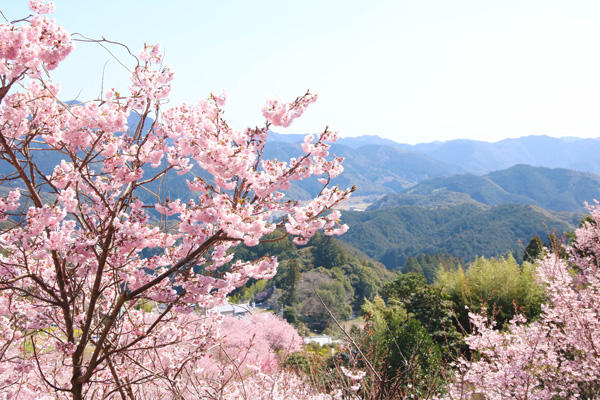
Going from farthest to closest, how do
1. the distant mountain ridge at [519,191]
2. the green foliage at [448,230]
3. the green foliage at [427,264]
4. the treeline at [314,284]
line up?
the distant mountain ridge at [519,191] → the green foliage at [448,230] → the green foliage at [427,264] → the treeline at [314,284]

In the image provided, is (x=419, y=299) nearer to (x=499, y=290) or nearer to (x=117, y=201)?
(x=499, y=290)

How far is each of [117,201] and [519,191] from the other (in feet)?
712

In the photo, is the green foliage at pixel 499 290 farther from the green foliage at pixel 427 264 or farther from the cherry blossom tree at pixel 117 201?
the green foliage at pixel 427 264

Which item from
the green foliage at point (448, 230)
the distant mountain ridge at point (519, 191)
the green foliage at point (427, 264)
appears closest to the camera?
the green foliage at point (427, 264)

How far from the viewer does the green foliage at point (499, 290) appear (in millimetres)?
11562

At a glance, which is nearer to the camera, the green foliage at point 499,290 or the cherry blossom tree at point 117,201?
the cherry blossom tree at point 117,201

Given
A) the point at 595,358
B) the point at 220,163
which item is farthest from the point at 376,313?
the point at 220,163

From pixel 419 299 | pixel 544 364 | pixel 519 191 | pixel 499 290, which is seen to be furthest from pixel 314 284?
pixel 519 191

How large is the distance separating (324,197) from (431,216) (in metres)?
118

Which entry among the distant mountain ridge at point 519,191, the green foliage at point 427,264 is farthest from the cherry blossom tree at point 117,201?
the distant mountain ridge at point 519,191

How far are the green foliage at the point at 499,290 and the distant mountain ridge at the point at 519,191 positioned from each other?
462 ft

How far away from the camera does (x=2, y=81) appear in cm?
164

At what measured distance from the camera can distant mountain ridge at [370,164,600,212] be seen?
159000mm

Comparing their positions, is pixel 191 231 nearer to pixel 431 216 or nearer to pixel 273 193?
pixel 273 193
